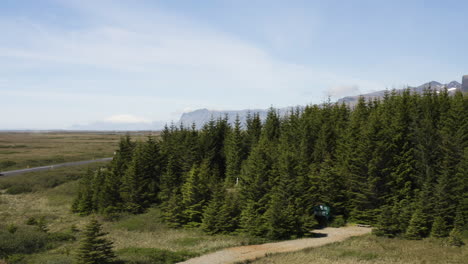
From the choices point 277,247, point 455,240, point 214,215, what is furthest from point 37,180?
point 455,240

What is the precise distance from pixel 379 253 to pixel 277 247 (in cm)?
906

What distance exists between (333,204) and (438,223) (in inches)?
504

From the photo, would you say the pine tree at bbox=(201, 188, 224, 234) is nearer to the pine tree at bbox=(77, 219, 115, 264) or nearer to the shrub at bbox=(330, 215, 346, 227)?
the pine tree at bbox=(77, 219, 115, 264)

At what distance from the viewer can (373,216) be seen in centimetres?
3941

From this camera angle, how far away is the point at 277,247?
101 ft

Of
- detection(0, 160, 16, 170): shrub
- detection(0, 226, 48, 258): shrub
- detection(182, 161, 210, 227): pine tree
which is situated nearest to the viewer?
detection(0, 226, 48, 258): shrub

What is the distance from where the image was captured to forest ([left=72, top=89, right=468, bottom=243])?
34469 millimetres

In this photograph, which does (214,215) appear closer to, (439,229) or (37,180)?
(439,229)

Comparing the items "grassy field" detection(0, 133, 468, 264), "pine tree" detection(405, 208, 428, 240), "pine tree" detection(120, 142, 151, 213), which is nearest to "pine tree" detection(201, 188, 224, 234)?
"grassy field" detection(0, 133, 468, 264)

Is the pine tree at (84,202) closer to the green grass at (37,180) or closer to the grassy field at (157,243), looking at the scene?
the grassy field at (157,243)

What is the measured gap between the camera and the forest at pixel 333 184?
34.5 meters

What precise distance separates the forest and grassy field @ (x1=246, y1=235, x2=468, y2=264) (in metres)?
2.80

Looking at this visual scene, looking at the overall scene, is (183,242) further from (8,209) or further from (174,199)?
(8,209)

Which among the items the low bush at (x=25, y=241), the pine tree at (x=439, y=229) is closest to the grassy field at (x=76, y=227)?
the low bush at (x=25, y=241)
